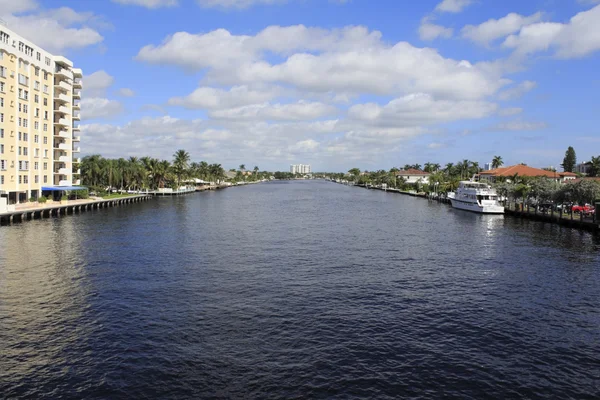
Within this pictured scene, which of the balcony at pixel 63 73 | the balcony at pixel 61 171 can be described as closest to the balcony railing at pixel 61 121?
the balcony at pixel 63 73

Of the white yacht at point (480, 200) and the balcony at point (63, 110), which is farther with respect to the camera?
the balcony at point (63, 110)

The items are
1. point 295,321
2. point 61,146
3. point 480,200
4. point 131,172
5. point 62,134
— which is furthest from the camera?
point 131,172

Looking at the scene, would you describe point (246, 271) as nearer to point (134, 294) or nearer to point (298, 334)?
point (134, 294)

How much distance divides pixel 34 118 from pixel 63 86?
14.5 m

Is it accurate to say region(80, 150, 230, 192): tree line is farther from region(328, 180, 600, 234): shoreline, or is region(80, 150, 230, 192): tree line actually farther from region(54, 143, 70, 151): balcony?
region(328, 180, 600, 234): shoreline

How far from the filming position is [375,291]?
110 feet

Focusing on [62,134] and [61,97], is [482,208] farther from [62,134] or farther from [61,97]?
[61,97]

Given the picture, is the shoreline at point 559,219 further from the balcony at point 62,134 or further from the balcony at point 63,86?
the balcony at point 63,86

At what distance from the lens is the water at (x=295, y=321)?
19.6m

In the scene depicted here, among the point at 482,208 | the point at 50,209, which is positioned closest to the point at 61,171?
the point at 50,209

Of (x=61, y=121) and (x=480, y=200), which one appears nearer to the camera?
(x=480, y=200)

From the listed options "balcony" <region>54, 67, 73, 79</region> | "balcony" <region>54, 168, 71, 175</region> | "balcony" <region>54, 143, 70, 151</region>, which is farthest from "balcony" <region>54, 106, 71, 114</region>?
"balcony" <region>54, 168, 71, 175</region>

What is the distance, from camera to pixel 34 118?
311 ft

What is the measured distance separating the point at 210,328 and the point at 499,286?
2374 centimetres
